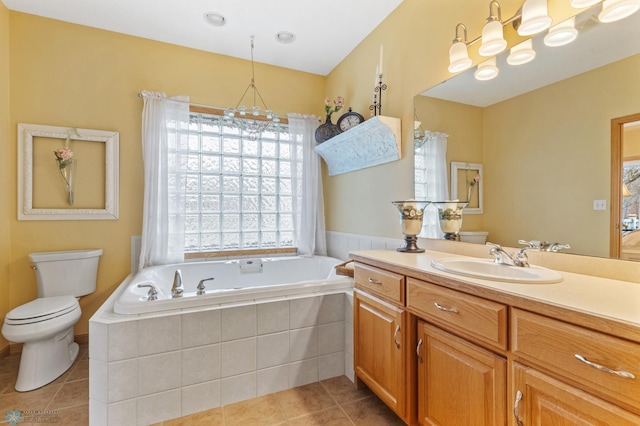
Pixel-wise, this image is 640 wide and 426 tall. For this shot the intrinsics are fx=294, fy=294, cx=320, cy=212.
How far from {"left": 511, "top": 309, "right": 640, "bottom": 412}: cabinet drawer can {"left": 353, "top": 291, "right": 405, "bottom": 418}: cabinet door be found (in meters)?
0.57

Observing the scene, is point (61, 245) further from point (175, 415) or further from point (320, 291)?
point (320, 291)

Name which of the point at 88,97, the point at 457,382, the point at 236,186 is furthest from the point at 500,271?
the point at 88,97

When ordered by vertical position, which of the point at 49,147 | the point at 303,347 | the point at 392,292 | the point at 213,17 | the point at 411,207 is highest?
the point at 213,17

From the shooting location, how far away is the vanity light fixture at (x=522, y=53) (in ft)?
4.46

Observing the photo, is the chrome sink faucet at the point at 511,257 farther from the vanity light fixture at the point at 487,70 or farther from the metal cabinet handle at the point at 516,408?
the vanity light fixture at the point at 487,70

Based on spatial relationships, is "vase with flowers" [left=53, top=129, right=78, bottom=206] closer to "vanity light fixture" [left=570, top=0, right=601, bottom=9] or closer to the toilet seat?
the toilet seat

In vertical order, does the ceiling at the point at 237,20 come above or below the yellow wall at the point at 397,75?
above

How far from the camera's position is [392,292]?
1457 mm

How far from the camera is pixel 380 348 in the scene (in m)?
1.54

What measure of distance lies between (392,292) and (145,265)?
216 centimetres

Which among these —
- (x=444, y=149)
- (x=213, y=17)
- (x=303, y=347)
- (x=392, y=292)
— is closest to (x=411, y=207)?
(x=444, y=149)

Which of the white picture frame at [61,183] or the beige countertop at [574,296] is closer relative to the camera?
the beige countertop at [574,296]

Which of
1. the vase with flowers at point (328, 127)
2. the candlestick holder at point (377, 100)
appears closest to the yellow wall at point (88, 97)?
the vase with flowers at point (328, 127)

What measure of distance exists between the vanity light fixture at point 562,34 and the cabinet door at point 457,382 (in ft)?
4.31
